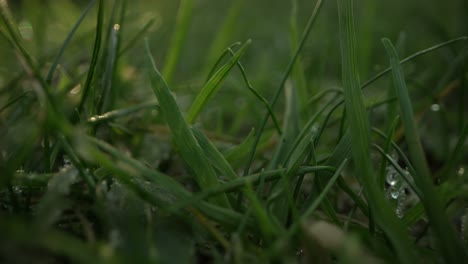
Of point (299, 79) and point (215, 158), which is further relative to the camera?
point (299, 79)

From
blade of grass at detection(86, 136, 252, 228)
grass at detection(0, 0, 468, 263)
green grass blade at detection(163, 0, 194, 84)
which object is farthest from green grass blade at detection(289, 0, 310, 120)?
blade of grass at detection(86, 136, 252, 228)

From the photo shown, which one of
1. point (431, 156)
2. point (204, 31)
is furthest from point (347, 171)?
point (204, 31)

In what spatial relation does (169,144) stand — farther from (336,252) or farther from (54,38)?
(54,38)

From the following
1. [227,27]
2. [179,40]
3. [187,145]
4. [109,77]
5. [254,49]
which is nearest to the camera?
[187,145]

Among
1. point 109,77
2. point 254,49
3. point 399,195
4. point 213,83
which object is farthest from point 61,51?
point 254,49

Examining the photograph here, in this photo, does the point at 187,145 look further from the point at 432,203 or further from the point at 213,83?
the point at 432,203

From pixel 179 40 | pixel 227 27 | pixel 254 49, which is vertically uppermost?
pixel 254 49

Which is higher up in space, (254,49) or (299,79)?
(254,49)

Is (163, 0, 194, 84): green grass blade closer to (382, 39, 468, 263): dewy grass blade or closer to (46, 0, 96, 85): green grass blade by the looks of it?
(46, 0, 96, 85): green grass blade
